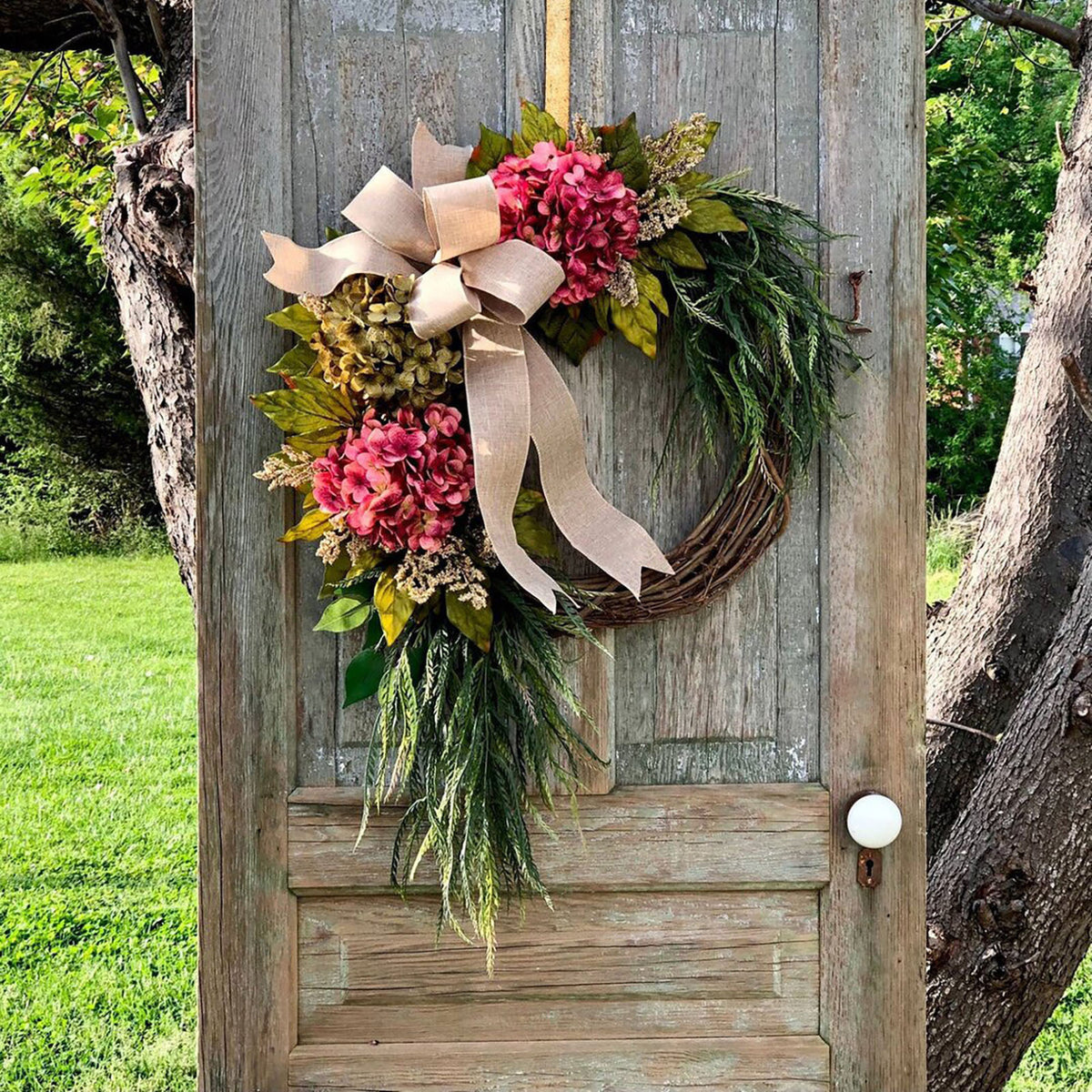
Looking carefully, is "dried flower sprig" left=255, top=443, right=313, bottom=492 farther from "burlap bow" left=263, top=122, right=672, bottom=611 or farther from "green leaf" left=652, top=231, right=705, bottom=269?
"green leaf" left=652, top=231, right=705, bottom=269

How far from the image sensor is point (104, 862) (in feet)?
14.5

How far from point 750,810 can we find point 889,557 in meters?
0.40

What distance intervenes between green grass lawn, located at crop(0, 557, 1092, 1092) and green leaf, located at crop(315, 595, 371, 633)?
2.26m

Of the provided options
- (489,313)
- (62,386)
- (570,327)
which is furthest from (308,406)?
(62,386)

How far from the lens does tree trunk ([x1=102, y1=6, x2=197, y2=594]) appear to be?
2.28m

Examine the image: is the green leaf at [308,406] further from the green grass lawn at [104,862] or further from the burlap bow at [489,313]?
the green grass lawn at [104,862]

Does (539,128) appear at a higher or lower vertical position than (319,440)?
higher

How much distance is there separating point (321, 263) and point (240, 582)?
44 cm

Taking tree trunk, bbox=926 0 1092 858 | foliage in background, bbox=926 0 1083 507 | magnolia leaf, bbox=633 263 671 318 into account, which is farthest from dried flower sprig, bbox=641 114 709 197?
foliage in background, bbox=926 0 1083 507

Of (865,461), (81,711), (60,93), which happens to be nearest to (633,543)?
(865,461)

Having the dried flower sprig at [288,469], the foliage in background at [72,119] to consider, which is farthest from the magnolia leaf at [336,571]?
the foliage in background at [72,119]

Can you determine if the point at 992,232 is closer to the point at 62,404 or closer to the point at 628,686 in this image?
the point at 62,404

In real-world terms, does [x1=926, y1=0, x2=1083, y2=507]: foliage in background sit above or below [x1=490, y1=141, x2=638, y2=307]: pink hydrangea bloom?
above

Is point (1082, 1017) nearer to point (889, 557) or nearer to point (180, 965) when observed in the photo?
point (889, 557)
